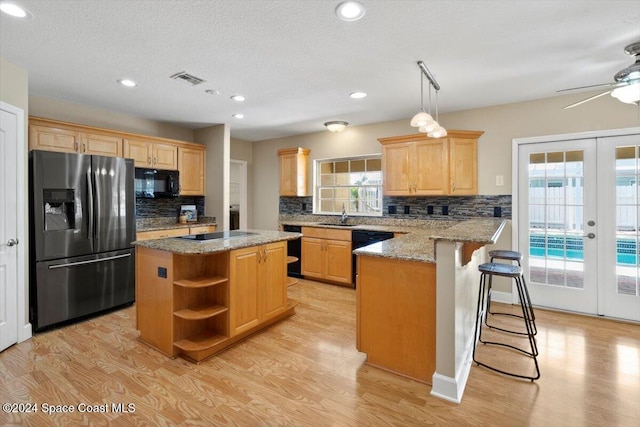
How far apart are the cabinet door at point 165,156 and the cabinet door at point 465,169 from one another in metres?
3.92

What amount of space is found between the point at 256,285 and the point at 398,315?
1306 mm

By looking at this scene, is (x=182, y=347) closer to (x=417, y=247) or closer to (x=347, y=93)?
(x=417, y=247)

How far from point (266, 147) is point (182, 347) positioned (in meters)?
4.34

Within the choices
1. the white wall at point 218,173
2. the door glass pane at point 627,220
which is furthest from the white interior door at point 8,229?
the door glass pane at point 627,220

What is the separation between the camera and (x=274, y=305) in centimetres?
306

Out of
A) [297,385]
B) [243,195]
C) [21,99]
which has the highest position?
[21,99]

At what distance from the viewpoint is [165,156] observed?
4492mm

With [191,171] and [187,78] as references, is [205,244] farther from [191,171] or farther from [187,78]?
[191,171]

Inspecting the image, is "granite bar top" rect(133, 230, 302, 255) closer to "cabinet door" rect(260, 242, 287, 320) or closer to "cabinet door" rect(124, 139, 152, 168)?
"cabinet door" rect(260, 242, 287, 320)

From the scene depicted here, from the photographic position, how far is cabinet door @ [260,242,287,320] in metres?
2.93

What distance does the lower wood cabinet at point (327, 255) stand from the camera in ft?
14.7

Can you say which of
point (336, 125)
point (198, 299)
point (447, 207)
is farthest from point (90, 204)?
point (447, 207)

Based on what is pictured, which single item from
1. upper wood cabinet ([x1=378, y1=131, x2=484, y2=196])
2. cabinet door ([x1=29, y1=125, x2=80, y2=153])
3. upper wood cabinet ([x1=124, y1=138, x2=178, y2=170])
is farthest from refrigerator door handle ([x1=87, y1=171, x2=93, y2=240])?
upper wood cabinet ([x1=378, y1=131, x2=484, y2=196])

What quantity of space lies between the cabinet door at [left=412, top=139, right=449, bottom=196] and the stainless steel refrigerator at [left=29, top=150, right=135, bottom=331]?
3.55m
